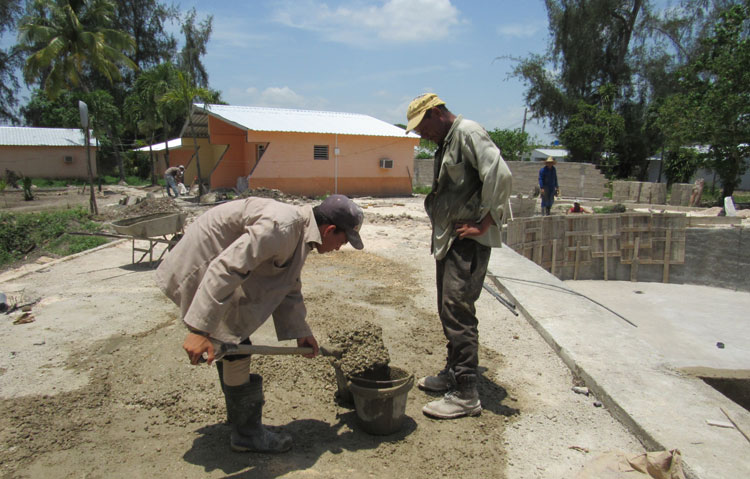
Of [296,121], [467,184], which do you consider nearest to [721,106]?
[296,121]

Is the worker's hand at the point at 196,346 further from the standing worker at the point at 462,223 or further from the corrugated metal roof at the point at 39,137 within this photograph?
the corrugated metal roof at the point at 39,137

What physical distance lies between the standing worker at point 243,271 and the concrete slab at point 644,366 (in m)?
2.04

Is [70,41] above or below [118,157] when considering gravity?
above

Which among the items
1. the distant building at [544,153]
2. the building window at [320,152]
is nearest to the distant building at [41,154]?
the building window at [320,152]

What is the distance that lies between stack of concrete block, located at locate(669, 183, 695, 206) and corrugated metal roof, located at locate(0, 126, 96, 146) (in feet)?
105

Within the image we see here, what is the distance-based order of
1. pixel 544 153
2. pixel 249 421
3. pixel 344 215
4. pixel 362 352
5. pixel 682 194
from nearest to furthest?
pixel 344 215 → pixel 249 421 → pixel 362 352 → pixel 682 194 → pixel 544 153

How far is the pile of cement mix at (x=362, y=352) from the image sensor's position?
282 cm

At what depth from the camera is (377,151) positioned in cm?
2306

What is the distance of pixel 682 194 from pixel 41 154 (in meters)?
36.0

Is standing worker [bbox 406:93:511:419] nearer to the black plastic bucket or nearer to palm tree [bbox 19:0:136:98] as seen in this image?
the black plastic bucket

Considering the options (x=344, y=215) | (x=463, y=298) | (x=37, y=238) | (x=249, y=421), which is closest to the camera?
(x=344, y=215)

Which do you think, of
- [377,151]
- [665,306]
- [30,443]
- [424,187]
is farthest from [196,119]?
[30,443]

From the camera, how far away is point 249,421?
2.58 metres

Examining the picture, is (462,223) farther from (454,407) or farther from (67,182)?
(67,182)
